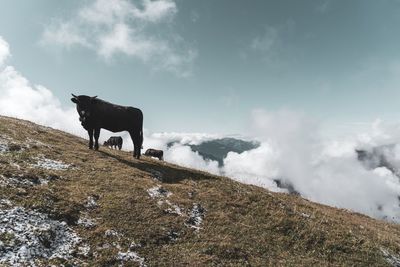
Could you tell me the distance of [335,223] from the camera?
73.7ft

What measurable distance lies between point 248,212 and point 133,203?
6577mm

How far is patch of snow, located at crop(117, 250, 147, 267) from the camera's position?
1480 cm

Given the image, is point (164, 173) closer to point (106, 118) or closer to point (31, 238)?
point (106, 118)

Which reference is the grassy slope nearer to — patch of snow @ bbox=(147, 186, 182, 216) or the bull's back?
patch of snow @ bbox=(147, 186, 182, 216)

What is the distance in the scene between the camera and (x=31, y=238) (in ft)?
47.5

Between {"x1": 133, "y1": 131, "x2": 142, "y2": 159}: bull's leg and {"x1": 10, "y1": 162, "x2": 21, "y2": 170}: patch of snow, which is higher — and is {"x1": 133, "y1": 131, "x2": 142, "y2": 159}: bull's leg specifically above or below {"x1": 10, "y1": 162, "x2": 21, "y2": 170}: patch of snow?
above

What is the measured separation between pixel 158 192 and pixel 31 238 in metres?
8.25

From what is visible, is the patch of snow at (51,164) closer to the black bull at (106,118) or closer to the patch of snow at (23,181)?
the patch of snow at (23,181)

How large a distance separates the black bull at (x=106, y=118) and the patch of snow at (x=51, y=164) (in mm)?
7700

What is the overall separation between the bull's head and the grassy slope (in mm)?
5449

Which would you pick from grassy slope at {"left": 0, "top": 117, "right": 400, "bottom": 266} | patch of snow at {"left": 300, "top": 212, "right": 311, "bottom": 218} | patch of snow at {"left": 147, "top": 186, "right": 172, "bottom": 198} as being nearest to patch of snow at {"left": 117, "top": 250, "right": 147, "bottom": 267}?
grassy slope at {"left": 0, "top": 117, "right": 400, "bottom": 266}

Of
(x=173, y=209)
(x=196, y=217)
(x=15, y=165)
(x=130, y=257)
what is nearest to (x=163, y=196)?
(x=173, y=209)

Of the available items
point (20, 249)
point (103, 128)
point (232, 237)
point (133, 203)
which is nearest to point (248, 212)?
point (232, 237)

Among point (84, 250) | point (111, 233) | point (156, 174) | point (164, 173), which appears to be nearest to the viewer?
point (84, 250)
